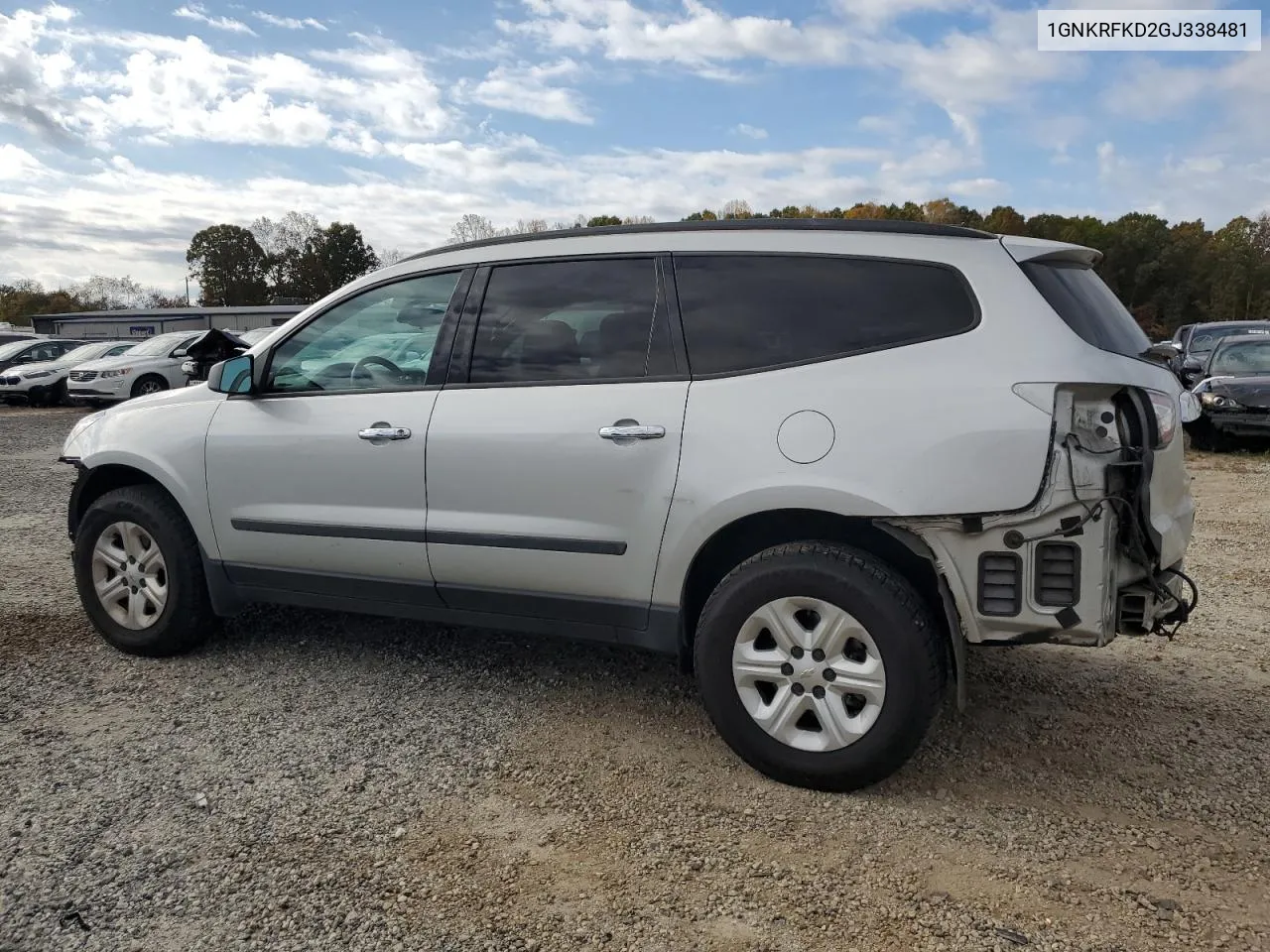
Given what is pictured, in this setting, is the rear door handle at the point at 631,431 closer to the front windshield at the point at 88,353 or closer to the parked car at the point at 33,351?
the front windshield at the point at 88,353

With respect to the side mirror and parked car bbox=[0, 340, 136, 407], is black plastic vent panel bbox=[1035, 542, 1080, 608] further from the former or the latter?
parked car bbox=[0, 340, 136, 407]

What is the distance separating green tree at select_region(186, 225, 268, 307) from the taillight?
74.7 m

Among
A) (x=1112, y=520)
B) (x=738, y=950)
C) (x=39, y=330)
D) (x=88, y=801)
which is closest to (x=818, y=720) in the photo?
(x=738, y=950)

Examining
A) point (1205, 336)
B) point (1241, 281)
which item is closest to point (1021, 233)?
point (1241, 281)

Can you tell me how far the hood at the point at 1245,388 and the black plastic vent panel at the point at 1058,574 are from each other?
10.4m

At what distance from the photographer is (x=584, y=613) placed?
338cm

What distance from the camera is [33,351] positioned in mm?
23828

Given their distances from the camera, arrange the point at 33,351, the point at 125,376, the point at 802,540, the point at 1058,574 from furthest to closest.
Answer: the point at 33,351 < the point at 125,376 < the point at 802,540 < the point at 1058,574

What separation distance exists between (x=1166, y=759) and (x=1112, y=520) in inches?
42.9

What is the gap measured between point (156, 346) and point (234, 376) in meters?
17.9

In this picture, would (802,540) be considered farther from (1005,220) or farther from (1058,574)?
(1005,220)

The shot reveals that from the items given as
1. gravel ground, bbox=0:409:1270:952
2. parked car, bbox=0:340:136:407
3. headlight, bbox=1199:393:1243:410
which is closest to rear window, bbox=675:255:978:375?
gravel ground, bbox=0:409:1270:952

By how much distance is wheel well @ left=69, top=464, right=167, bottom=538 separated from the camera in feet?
14.1

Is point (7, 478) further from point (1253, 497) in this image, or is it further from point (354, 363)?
point (1253, 497)
